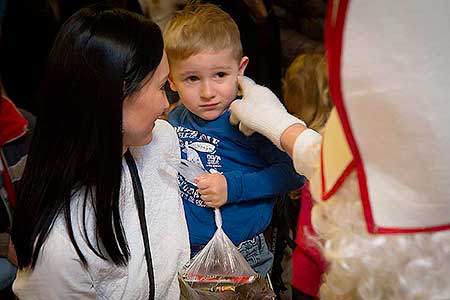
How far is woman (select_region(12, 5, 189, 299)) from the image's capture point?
1.04 metres

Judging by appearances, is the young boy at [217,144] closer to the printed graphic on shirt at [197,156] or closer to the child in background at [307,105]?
the printed graphic on shirt at [197,156]

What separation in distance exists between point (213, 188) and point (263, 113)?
27 centimetres

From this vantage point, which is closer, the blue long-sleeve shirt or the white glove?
the white glove

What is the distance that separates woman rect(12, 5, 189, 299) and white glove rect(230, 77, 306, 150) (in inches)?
6.1

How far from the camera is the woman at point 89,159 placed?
1.04 m

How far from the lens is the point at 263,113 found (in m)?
1.08

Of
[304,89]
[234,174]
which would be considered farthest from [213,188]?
[304,89]

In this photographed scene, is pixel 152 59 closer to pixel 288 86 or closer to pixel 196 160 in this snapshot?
pixel 196 160

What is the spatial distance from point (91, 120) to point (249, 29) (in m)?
0.90

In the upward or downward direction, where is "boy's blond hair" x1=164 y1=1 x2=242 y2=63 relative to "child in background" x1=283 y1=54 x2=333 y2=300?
upward

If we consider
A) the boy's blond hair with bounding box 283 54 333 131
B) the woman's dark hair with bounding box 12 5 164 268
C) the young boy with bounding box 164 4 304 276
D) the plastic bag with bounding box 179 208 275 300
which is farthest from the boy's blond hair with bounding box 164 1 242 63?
the boy's blond hair with bounding box 283 54 333 131

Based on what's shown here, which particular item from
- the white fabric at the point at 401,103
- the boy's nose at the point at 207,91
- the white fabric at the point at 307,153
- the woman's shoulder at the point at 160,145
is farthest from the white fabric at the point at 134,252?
the white fabric at the point at 401,103

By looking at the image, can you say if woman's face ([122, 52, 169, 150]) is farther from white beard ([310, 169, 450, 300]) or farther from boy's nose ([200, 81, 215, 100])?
white beard ([310, 169, 450, 300])

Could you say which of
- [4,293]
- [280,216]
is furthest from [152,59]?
[4,293]
